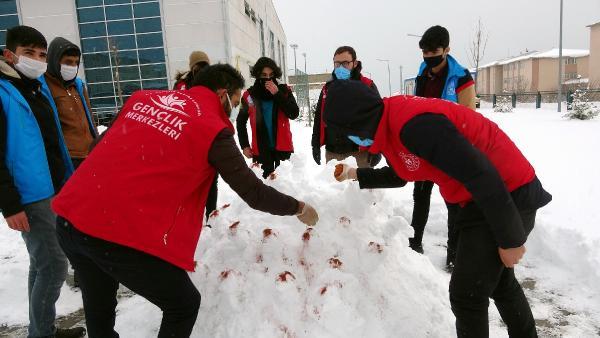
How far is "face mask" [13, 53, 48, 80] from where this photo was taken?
2523 mm

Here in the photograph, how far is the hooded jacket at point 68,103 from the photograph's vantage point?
300 cm

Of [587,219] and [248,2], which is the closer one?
[587,219]

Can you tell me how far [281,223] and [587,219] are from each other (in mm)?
2933

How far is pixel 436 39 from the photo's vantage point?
10.5 feet

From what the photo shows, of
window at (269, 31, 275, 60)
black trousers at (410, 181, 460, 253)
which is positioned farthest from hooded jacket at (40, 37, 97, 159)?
window at (269, 31, 275, 60)

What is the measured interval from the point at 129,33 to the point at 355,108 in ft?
68.6

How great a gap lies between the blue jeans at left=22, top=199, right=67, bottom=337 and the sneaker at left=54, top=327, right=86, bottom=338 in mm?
251

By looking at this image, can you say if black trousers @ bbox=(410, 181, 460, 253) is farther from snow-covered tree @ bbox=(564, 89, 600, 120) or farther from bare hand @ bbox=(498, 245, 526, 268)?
snow-covered tree @ bbox=(564, 89, 600, 120)

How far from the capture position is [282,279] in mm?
2400

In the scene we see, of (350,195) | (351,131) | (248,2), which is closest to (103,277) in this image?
(351,131)

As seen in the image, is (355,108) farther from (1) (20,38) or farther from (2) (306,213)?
(1) (20,38)

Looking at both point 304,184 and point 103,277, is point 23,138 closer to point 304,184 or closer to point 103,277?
point 103,277

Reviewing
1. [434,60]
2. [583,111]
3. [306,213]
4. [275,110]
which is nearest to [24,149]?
[306,213]

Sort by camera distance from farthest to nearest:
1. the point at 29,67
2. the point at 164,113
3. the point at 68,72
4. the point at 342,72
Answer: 1. the point at 342,72
2. the point at 68,72
3. the point at 29,67
4. the point at 164,113
